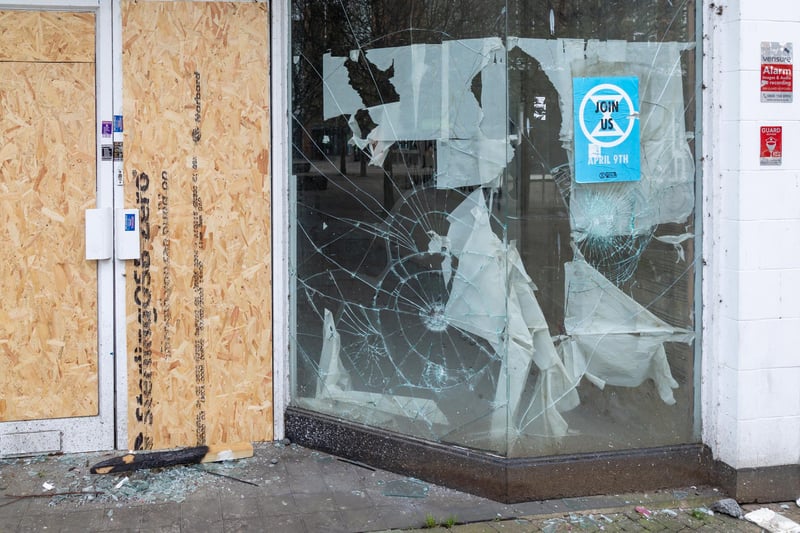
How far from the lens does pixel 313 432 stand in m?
5.25

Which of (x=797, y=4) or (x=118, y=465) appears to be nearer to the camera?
(x=797, y=4)

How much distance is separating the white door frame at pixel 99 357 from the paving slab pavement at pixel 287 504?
101mm

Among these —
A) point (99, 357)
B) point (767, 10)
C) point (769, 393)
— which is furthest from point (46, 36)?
point (769, 393)

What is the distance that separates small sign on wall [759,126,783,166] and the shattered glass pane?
0.41 m

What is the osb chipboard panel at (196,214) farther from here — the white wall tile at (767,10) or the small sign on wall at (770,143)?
the small sign on wall at (770,143)

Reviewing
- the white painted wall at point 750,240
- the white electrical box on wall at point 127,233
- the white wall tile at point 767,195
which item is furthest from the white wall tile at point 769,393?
the white electrical box on wall at point 127,233

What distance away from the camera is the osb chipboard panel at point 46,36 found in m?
4.87

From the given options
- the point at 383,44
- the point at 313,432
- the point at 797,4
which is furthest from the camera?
the point at 313,432

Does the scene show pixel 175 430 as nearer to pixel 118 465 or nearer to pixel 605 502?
pixel 118 465

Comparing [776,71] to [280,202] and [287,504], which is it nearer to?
[280,202]

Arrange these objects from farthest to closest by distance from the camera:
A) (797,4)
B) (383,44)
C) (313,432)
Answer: (313,432), (383,44), (797,4)

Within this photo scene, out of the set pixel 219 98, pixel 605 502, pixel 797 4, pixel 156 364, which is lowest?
pixel 605 502

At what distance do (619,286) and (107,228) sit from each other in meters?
3.13

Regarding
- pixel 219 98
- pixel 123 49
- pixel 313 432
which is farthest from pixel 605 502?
pixel 123 49
